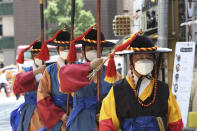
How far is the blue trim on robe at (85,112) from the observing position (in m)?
4.21

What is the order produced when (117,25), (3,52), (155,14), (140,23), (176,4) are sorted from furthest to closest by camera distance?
(3,52), (117,25), (140,23), (155,14), (176,4)

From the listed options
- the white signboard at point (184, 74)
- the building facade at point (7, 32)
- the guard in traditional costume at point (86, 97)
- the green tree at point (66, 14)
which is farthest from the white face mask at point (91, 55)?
the building facade at point (7, 32)

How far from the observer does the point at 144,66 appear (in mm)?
3223

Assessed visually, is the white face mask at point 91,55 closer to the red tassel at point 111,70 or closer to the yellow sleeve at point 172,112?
the red tassel at point 111,70

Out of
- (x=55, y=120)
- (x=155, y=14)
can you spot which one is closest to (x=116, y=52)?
(x=55, y=120)

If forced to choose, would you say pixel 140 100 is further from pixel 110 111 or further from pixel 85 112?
pixel 85 112

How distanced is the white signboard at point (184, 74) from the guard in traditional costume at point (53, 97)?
3.57 m

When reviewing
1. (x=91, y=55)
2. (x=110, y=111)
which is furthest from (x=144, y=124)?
(x=91, y=55)

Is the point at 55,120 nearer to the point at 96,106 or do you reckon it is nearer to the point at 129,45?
the point at 96,106

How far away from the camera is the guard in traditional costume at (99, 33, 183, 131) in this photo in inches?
129

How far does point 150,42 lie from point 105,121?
76 cm

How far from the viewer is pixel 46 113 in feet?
16.1

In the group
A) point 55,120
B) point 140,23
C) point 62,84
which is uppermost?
point 140,23

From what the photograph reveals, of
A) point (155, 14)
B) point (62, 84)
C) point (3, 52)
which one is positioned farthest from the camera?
point (3, 52)
